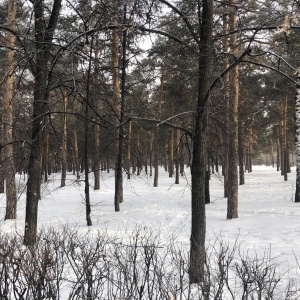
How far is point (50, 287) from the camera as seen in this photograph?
2729 millimetres

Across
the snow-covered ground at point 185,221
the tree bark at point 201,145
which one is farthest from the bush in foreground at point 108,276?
the snow-covered ground at point 185,221

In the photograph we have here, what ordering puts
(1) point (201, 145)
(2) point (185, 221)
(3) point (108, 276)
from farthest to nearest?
(2) point (185, 221) → (1) point (201, 145) → (3) point (108, 276)

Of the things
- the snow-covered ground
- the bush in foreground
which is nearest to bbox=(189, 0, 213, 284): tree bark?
the snow-covered ground

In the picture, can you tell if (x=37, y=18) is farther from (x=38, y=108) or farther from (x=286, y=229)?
(x=286, y=229)

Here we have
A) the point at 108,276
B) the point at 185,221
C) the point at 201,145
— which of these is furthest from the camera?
the point at 185,221

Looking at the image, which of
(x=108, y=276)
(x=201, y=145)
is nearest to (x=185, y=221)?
(x=201, y=145)

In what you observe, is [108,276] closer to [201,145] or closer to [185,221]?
[201,145]

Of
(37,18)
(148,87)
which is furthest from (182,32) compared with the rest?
(148,87)

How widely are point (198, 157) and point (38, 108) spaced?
13.1 feet

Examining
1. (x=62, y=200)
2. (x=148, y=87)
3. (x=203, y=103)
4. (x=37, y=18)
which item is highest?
(x=148, y=87)

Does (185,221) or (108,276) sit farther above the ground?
(108,276)

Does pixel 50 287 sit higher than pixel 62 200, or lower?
higher

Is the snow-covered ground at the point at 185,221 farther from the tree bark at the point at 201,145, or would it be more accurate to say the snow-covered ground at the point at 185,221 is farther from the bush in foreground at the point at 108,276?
the bush in foreground at the point at 108,276

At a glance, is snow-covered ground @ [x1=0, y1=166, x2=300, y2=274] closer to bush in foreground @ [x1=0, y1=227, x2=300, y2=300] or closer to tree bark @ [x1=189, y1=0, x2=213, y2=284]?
tree bark @ [x1=189, y1=0, x2=213, y2=284]
